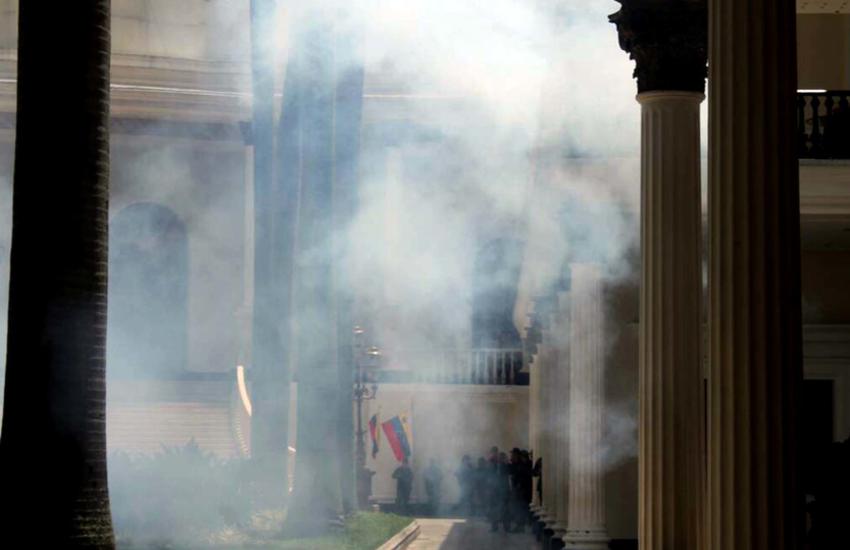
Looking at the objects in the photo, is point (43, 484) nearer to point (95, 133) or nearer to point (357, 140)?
point (95, 133)

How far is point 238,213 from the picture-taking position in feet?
112

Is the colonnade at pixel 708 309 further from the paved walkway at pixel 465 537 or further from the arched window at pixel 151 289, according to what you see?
the arched window at pixel 151 289

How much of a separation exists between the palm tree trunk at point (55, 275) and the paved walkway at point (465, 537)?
11985mm

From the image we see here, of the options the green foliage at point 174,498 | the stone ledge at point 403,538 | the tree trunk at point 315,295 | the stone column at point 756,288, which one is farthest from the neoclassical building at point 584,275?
the green foliage at point 174,498

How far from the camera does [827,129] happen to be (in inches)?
644

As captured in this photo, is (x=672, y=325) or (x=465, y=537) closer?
(x=672, y=325)

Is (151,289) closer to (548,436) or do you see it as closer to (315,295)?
(548,436)

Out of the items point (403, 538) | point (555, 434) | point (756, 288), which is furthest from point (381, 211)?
point (756, 288)

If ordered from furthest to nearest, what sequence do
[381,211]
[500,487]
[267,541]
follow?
[381,211]
[500,487]
[267,541]

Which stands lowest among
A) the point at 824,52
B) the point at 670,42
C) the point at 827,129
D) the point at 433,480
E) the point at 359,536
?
the point at 433,480

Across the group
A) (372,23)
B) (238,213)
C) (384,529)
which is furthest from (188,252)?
(384,529)

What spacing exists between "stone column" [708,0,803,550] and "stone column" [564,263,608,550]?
10.5 m

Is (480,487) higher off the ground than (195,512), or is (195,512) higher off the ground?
(195,512)

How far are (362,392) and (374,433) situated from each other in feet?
14.2
